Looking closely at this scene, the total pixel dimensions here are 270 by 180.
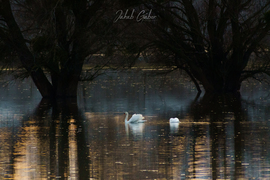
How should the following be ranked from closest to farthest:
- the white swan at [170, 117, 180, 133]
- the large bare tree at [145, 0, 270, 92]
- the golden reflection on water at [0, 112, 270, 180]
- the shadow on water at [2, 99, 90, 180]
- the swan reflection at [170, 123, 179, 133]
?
the golden reflection on water at [0, 112, 270, 180]
the shadow on water at [2, 99, 90, 180]
the swan reflection at [170, 123, 179, 133]
the white swan at [170, 117, 180, 133]
the large bare tree at [145, 0, 270, 92]

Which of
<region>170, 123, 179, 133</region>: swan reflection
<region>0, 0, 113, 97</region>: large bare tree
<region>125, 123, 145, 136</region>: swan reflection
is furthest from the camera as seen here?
<region>0, 0, 113, 97</region>: large bare tree

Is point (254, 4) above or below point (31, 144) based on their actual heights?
above

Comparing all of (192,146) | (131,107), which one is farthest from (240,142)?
(131,107)

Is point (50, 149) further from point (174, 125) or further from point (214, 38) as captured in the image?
point (214, 38)

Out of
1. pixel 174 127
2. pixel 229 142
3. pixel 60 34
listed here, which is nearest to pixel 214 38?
pixel 60 34

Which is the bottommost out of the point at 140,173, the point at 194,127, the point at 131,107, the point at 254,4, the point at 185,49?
the point at 140,173

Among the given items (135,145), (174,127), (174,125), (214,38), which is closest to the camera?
(135,145)

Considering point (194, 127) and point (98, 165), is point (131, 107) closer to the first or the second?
point (194, 127)

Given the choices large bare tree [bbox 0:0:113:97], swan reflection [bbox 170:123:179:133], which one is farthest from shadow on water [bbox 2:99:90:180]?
large bare tree [bbox 0:0:113:97]

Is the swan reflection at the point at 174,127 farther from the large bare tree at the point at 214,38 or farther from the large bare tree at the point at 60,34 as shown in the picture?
the large bare tree at the point at 214,38

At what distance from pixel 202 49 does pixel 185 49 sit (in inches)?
44.8

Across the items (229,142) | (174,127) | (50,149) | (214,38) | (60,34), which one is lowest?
(50,149)

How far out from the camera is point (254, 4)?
3106 centimetres

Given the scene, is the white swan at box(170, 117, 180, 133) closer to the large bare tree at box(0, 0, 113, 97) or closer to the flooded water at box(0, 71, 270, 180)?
the flooded water at box(0, 71, 270, 180)
